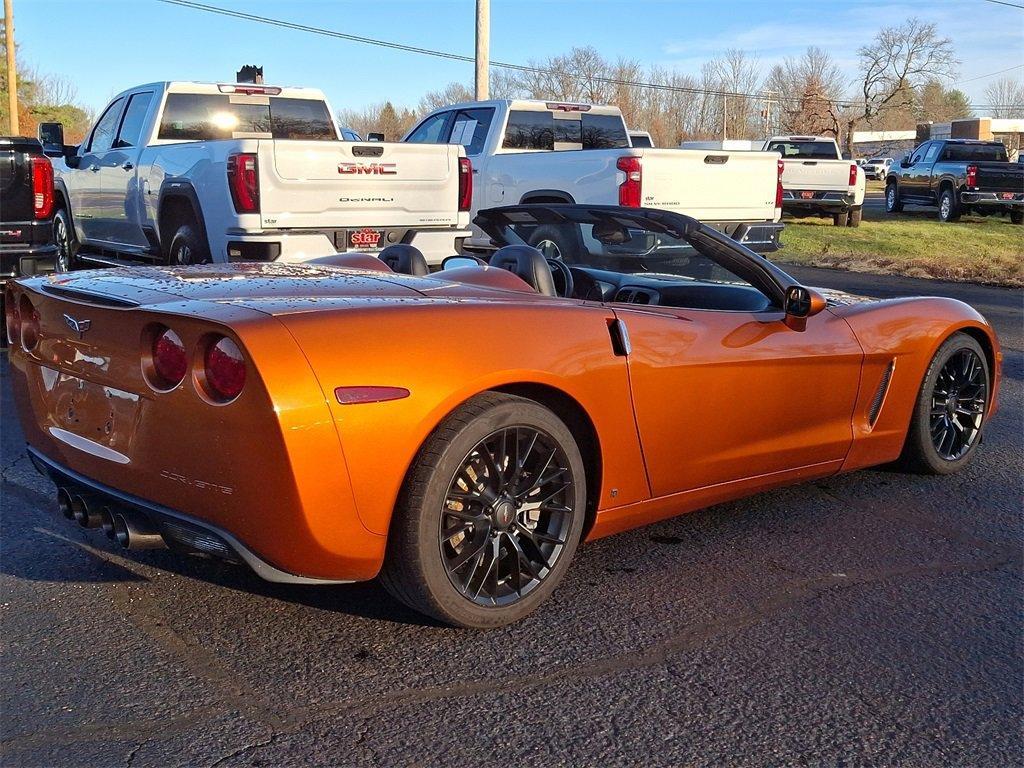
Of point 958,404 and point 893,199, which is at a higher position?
point 893,199

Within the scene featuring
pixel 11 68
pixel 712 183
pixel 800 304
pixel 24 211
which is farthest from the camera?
pixel 11 68

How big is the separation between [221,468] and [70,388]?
85 cm

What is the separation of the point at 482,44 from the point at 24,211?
14.0m

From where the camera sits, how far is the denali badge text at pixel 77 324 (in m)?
3.36

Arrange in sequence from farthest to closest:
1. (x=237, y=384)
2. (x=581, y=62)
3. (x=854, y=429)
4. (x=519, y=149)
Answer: (x=581, y=62) < (x=519, y=149) < (x=854, y=429) < (x=237, y=384)

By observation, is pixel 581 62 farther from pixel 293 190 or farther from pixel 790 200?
pixel 293 190

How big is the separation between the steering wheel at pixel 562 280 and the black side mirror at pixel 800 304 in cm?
89

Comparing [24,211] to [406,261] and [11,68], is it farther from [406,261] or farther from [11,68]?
[11,68]

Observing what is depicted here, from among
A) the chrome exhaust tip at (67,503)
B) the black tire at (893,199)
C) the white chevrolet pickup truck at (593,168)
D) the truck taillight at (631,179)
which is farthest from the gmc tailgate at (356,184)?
the black tire at (893,199)

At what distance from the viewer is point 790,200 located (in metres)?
23.1

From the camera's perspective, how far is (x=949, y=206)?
81.0ft

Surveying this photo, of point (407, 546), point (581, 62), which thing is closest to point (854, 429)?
point (407, 546)

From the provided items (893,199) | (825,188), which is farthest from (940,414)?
(893,199)

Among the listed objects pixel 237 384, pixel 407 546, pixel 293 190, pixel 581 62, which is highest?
pixel 581 62
